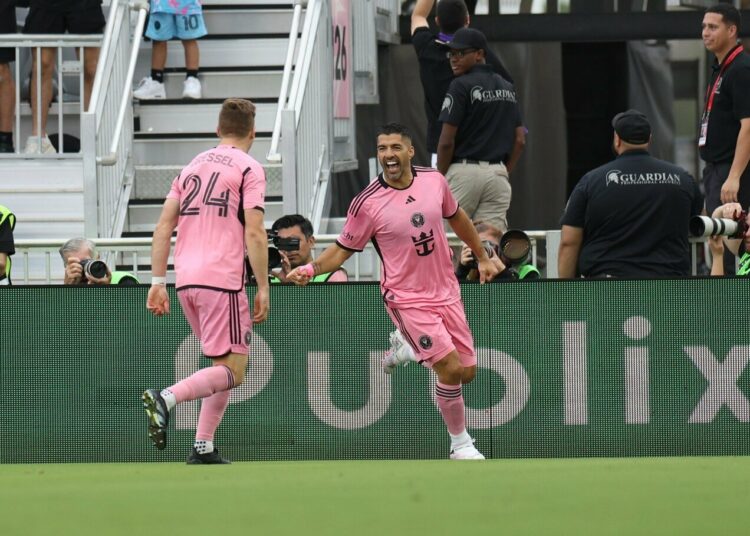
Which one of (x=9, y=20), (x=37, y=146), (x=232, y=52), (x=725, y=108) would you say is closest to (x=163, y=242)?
(x=725, y=108)

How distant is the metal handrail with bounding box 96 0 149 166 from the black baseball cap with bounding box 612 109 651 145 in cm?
448

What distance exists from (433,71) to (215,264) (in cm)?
400

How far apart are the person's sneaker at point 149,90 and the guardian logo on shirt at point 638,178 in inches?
209

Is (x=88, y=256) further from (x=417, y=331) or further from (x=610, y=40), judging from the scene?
(x=610, y=40)

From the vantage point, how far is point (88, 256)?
11000mm

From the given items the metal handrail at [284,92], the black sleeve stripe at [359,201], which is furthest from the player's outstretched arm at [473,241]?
the metal handrail at [284,92]

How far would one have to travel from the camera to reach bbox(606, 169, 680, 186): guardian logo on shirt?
1027 centimetres

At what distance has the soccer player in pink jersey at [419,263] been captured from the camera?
9.76 meters

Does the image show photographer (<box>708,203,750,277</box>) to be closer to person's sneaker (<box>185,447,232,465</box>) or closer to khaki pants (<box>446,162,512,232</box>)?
khaki pants (<box>446,162,512,232</box>)

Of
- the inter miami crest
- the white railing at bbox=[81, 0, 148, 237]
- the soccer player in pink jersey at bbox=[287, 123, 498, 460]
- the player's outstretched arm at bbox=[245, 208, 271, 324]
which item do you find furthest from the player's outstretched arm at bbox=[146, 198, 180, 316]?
the white railing at bbox=[81, 0, 148, 237]

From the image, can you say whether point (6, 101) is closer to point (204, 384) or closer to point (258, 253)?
point (258, 253)

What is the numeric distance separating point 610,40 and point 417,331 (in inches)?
263

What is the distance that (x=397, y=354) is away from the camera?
33.3ft

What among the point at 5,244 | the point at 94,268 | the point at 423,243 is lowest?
the point at 94,268
